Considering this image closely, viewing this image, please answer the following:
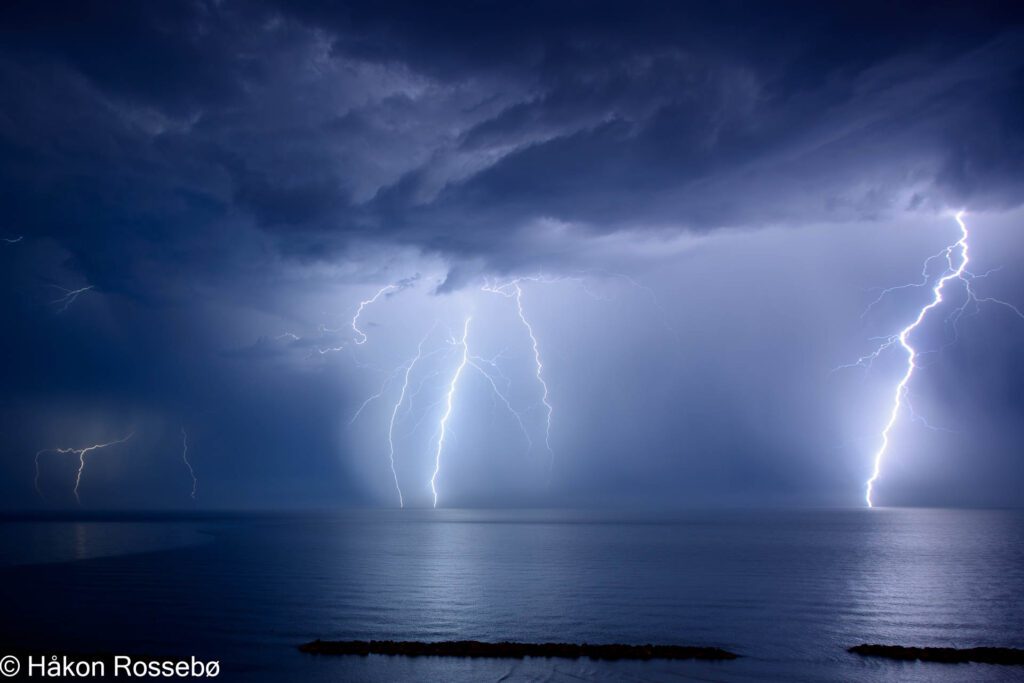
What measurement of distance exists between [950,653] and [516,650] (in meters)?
9.67

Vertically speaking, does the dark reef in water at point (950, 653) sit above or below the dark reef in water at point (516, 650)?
below

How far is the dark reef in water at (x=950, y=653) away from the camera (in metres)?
16.0

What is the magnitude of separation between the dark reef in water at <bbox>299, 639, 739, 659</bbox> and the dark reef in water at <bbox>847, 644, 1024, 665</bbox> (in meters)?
3.38

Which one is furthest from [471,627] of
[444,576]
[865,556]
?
[865,556]

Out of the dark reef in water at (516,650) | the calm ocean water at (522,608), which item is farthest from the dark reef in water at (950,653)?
the dark reef in water at (516,650)

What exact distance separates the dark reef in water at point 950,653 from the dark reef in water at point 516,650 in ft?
11.1

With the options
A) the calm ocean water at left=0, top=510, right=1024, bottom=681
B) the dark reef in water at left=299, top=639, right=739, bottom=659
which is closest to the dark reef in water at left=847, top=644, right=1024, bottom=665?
the calm ocean water at left=0, top=510, right=1024, bottom=681

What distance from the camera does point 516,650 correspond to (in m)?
16.8

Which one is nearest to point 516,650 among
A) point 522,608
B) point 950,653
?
point 522,608

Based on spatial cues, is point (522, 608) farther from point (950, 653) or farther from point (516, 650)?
point (950, 653)

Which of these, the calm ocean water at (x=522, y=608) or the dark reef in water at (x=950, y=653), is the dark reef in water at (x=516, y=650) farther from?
the dark reef in water at (x=950, y=653)

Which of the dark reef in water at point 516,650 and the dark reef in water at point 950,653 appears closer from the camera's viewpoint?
the dark reef in water at point 950,653

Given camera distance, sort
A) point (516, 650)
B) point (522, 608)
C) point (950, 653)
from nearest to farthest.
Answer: point (950, 653), point (516, 650), point (522, 608)

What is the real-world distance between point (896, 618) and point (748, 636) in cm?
615
